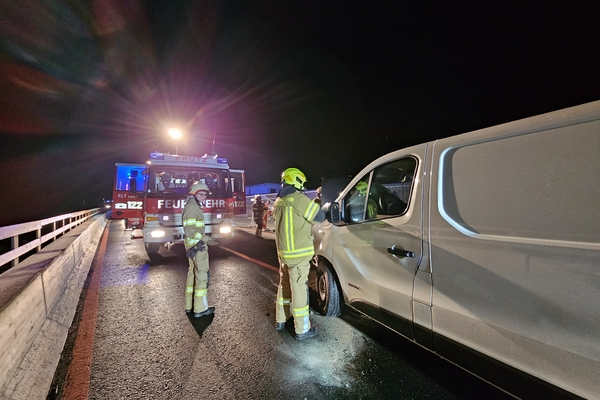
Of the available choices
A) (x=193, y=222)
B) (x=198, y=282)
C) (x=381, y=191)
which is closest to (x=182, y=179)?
(x=193, y=222)

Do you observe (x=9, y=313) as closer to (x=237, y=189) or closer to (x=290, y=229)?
(x=290, y=229)

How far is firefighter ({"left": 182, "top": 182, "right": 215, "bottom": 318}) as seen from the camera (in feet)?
12.5

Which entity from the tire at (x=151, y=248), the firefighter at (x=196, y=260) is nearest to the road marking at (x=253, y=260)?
the tire at (x=151, y=248)

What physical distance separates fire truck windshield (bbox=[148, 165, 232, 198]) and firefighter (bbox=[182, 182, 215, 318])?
3843 millimetres

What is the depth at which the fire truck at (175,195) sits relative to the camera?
7.07 m

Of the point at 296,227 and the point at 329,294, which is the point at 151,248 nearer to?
the point at 329,294

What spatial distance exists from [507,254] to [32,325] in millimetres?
3749

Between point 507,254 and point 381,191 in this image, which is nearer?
point 507,254

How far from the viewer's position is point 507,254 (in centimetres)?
169

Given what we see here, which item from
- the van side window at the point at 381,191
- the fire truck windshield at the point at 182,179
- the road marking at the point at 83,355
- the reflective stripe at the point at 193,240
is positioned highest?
the fire truck windshield at the point at 182,179

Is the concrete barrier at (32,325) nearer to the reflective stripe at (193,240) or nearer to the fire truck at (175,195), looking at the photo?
the reflective stripe at (193,240)

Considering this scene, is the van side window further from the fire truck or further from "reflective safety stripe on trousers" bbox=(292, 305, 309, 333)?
the fire truck

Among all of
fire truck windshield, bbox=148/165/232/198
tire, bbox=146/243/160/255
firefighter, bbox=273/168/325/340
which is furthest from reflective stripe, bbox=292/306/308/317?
tire, bbox=146/243/160/255

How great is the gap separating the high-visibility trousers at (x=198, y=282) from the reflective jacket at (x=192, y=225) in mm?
185
